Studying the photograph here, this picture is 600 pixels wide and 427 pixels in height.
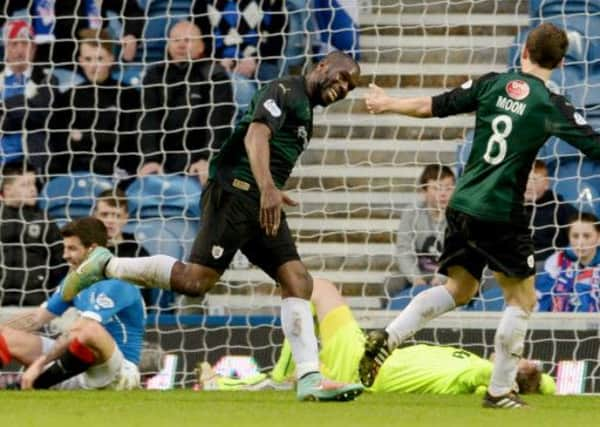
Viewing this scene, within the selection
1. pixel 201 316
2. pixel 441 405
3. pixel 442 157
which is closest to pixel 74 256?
pixel 201 316

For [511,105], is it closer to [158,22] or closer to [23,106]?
[23,106]

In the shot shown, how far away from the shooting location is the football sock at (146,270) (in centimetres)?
956

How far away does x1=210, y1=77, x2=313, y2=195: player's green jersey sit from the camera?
30.2ft

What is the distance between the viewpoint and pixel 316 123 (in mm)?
13914

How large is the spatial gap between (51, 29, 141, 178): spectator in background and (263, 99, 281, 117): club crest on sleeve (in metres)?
4.55

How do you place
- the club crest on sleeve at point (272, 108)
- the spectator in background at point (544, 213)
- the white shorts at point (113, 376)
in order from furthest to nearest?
the spectator in background at point (544, 213) < the white shorts at point (113, 376) < the club crest on sleeve at point (272, 108)

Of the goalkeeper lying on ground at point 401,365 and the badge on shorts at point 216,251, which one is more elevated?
the badge on shorts at point 216,251

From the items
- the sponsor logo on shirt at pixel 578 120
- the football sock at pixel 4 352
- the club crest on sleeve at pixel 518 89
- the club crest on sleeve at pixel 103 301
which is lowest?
the football sock at pixel 4 352

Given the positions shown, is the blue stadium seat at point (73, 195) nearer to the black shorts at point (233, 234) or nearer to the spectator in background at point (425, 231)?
the spectator in background at point (425, 231)

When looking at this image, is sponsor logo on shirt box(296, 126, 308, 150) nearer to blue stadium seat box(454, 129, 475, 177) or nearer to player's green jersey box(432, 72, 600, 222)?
player's green jersey box(432, 72, 600, 222)

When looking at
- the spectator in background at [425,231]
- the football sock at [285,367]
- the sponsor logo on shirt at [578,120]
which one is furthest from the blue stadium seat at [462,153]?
the sponsor logo on shirt at [578,120]

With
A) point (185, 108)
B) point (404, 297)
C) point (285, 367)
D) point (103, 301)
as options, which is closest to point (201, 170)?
point (185, 108)

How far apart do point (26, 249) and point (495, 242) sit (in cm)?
494

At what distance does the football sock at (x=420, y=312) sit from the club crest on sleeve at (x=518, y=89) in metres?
1.06
